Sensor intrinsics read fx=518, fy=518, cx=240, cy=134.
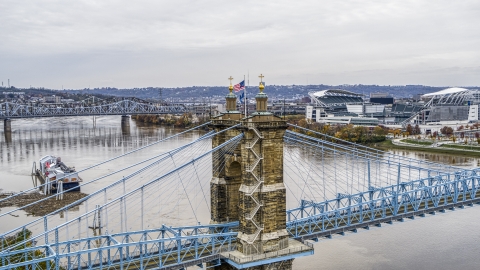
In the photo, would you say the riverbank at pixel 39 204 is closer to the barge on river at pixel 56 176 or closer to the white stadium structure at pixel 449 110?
the barge on river at pixel 56 176

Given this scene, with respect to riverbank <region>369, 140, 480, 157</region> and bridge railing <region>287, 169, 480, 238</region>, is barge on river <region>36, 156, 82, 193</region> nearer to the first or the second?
bridge railing <region>287, 169, 480, 238</region>

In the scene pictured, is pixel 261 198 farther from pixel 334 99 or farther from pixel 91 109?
pixel 91 109

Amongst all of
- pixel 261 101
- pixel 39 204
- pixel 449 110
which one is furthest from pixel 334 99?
pixel 261 101

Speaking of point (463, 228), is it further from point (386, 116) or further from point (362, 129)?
point (386, 116)

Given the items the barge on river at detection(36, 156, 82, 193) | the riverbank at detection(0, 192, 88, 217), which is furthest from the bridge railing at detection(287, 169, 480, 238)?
the barge on river at detection(36, 156, 82, 193)

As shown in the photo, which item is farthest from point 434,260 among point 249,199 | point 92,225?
point 92,225

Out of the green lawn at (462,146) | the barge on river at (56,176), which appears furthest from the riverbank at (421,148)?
the barge on river at (56,176)

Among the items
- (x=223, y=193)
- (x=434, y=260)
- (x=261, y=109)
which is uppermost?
(x=261, y=109)
